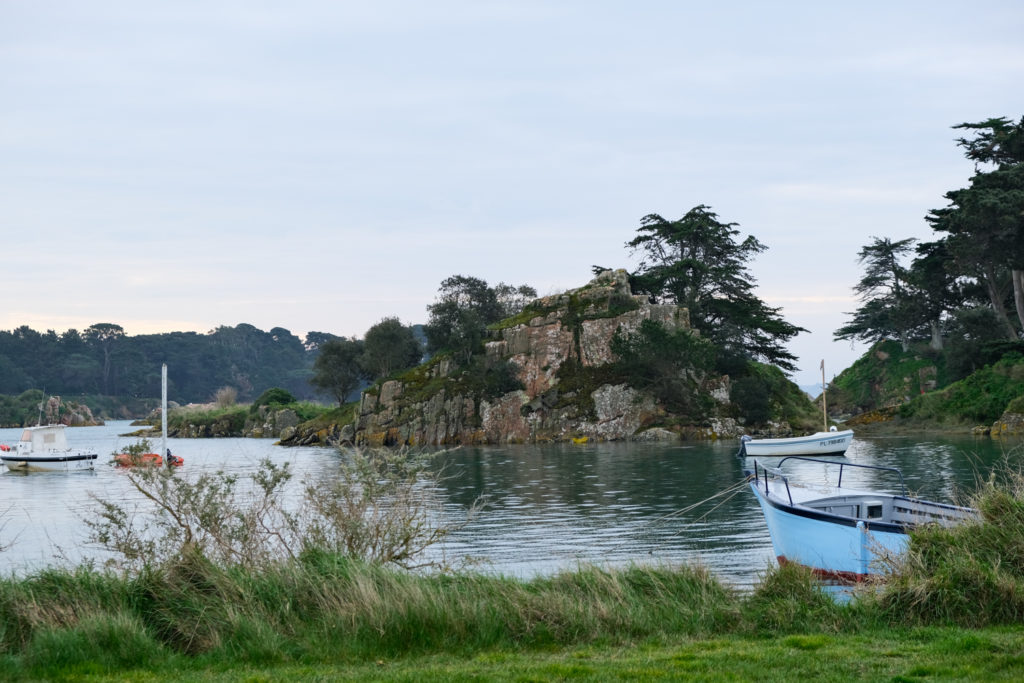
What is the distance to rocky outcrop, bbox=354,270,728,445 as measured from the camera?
254 ft

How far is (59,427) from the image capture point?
61.8 metres

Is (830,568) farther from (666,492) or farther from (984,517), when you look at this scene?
(666,492)

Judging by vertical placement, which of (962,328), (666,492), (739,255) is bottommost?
(666,492)

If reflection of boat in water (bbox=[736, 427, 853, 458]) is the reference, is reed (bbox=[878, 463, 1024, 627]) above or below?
above

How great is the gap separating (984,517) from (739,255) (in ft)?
269

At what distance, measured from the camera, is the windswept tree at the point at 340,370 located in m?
108

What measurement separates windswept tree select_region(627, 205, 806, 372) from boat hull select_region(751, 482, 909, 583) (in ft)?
217

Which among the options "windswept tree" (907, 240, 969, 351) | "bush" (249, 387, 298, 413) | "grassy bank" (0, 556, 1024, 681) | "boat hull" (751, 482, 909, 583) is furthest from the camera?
"bush" (249, 387, 298, 413)

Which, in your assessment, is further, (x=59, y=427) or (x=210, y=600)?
(x=59, y=427)

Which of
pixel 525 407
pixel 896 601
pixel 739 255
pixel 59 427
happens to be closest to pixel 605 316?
pixel 525 407

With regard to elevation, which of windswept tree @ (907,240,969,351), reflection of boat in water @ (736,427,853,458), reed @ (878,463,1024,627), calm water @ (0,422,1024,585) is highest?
windswept tree @ (907,240,969,351)

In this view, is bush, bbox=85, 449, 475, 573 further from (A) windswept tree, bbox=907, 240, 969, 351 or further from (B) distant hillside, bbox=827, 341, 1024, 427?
(A) windswept tree, bbox=907, 240, 969, 351

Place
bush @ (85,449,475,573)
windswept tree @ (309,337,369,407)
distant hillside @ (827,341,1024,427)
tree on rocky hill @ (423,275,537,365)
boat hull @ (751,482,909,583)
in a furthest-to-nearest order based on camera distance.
Result: windswept tree @ (309,337,369,407) → tree on rocky hill @ (423,275,537,365) → distant hillside @ (827,341,1024,427) → boat hull @ (751,482,909,583) → bush @ (85,449,475,573)

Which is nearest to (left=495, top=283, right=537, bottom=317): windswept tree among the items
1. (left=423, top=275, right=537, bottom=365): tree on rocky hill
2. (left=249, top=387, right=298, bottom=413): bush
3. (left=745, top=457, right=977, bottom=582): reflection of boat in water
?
(left=423, top=275, right=537, bottom=365): tree on rocky hill
